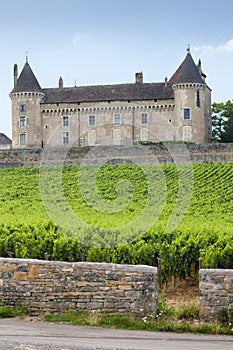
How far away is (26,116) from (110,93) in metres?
8.49

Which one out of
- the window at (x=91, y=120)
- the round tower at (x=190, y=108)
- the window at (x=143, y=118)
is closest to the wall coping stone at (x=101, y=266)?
the round tower at (x=190, y=108)

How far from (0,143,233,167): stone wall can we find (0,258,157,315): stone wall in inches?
1286

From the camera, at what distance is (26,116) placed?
206ft

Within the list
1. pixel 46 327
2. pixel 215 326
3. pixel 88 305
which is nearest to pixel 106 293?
pixel 88 305

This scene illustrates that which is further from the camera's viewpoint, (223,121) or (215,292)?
(223,121)

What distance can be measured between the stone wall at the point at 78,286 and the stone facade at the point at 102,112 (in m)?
48.2

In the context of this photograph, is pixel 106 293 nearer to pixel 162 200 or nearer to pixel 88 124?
pixel 162 200

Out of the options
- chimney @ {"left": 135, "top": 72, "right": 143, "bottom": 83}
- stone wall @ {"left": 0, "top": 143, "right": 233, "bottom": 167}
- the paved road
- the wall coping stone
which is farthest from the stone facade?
the paved road

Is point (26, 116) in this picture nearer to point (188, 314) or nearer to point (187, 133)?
point (187, 133)

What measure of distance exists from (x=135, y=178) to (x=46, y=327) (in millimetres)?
28578

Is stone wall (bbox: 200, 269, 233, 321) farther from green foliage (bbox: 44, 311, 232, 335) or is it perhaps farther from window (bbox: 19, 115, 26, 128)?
window (bbox: 19, 115, 26, 128)

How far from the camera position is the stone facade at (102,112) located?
61781 mm

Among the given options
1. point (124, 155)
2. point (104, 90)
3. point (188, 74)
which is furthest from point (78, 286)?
point (104, 90)

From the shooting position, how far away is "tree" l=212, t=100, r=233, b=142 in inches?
2638
